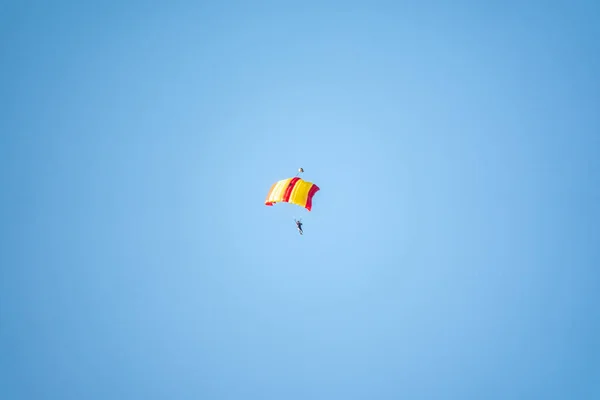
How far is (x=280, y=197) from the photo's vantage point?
2883 centimetres

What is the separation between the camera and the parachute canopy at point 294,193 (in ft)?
91.9

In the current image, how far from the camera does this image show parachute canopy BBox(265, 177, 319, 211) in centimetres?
2802

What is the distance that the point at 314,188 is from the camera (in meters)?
29.3

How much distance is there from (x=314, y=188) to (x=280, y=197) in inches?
92.2

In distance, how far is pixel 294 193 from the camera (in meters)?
28.7
